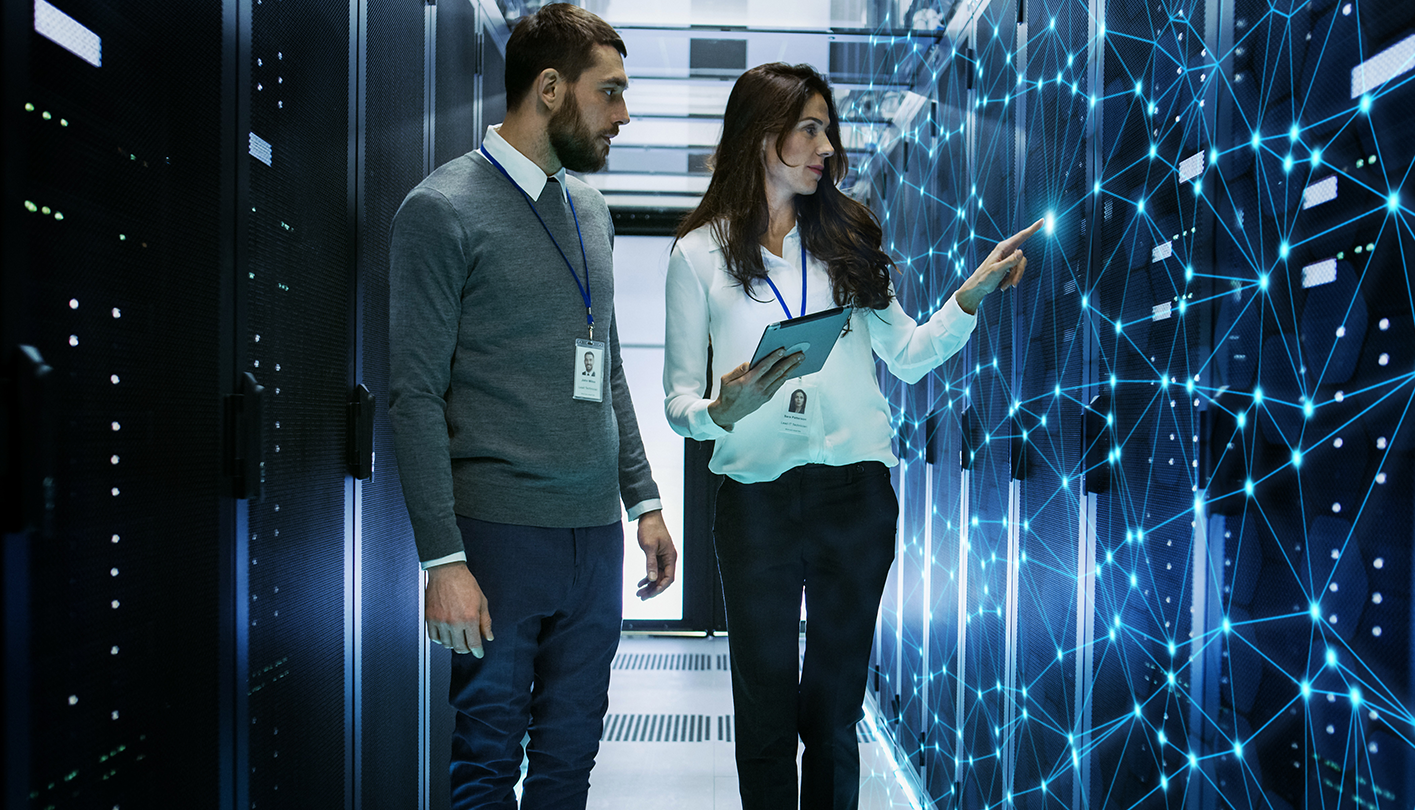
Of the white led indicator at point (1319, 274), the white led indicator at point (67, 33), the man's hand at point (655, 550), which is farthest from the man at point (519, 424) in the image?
the white led indicator at point (1319, 274)

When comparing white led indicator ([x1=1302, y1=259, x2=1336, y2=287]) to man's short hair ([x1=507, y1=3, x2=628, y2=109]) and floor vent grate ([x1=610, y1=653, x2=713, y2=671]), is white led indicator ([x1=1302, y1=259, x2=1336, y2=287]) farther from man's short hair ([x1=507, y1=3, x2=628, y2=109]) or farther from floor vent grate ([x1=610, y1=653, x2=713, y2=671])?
floor vent grate ([x1=610, y1=653, x2=713, y2=671])

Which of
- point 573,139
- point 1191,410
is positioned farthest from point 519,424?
point 1191,410

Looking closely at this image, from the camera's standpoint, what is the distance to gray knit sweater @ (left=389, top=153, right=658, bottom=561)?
1.25 meters

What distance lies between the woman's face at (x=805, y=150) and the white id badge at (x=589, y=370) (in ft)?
1.57

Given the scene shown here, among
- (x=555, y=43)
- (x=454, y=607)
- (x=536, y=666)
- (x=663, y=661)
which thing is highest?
(x=555, y=43)

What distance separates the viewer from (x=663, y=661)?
4.05 metres

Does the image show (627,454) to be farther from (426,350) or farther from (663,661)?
(663,661)

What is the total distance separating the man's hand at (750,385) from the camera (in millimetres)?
1296

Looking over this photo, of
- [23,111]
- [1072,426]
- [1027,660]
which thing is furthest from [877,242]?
[23,111]

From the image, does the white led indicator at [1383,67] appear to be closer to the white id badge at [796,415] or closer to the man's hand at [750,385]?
the man's hand at [750,385]

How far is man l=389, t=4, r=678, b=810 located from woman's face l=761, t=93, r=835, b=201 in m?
0.29

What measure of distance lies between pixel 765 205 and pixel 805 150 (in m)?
0.13

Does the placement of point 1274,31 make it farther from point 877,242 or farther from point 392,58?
point 392,58

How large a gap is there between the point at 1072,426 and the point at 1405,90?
83 cm
